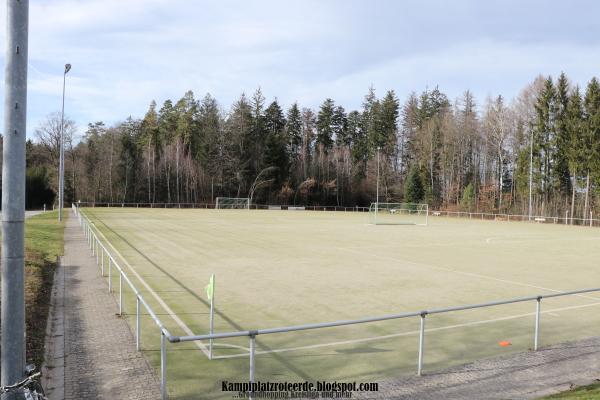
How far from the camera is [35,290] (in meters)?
12.2

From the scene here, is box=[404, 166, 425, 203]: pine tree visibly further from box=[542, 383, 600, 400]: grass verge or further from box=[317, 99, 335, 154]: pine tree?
box=[542, 383, 600, 400]: grass verge

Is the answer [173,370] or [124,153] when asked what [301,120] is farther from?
[173,370]

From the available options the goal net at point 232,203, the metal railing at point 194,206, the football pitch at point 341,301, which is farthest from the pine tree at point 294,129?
the football pitch at point 341,301

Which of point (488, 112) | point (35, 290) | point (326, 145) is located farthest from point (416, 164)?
point (35, 290)

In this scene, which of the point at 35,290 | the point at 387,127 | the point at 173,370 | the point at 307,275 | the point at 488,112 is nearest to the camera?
the point at 173,370

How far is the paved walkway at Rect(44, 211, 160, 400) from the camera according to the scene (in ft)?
22.2

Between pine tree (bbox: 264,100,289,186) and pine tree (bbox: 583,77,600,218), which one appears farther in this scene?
pine tree (bbox: 264,100,289,186)

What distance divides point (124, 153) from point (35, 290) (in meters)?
76.3

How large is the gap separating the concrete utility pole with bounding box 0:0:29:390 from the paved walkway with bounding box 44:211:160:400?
84.4 inches

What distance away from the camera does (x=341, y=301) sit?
12.9 meters

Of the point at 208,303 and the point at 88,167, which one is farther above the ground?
the point at 88,167

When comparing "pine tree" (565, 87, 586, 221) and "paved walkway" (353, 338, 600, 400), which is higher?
"pine tree" (565, 87, 586, 221)

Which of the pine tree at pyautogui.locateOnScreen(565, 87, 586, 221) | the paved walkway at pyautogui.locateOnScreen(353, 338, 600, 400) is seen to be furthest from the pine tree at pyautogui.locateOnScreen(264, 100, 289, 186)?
the paved walkway at pyautogui.locateOnScreen(353, 338, 600, 400)

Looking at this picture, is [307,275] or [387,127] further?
[387,127]
